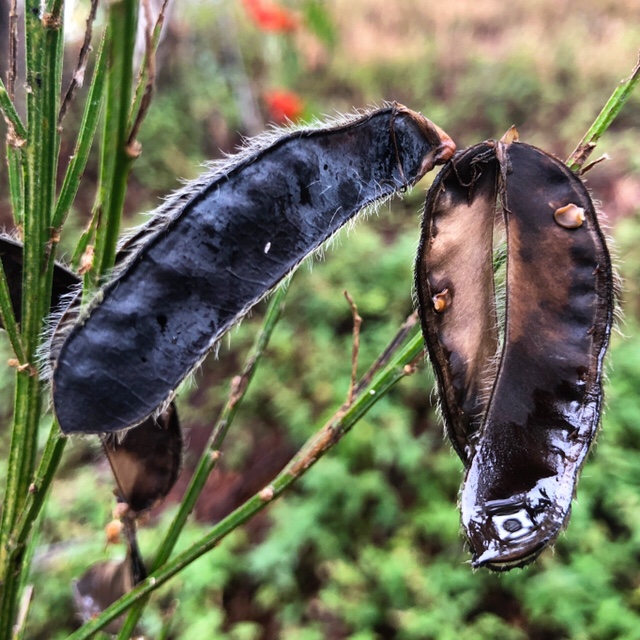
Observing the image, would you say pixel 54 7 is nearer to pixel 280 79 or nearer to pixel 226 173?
pixel 226 173

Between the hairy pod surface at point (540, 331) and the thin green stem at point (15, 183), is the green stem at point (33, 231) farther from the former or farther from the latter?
the hairy pod surface at point (540, 331)

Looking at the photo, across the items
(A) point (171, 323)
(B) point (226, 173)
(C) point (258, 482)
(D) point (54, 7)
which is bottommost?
(C) point (258, 482)

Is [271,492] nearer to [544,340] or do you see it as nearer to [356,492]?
[544,340]

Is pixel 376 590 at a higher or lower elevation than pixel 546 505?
lower

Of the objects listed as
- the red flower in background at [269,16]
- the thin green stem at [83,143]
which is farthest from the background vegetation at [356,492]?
the thin green stem at [83,143]

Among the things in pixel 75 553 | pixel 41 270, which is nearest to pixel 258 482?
pixel 75 553

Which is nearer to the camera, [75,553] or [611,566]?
[611,566]

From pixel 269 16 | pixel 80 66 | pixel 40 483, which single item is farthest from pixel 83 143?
pixel 269 16

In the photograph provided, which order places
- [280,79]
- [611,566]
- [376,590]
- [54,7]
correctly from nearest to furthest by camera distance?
[54,7] < [611,566] < [376,590] < [280,79]
